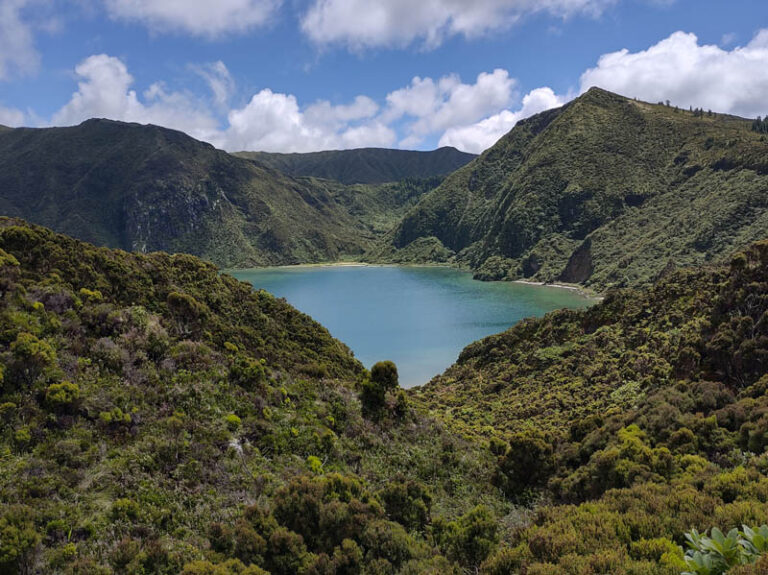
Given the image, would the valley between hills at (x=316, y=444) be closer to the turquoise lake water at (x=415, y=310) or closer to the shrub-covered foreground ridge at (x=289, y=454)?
the shrub-covered foreground ridge at (x=289, y=454)

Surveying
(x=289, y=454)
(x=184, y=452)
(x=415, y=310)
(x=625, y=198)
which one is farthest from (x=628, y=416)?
(x=625, y=198)

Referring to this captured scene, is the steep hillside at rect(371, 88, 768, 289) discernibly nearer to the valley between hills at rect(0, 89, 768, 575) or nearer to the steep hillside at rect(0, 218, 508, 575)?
the valley between hills at rect(0, 89, 768, 575)

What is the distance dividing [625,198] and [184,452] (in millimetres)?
158324

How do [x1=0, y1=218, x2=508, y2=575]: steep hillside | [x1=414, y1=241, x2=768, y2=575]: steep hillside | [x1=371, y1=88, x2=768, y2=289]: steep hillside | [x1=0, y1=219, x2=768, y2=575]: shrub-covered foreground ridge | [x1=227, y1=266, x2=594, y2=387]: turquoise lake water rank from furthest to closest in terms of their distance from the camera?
[x1=371, y1=88, x2=768, y2=289]: steep hillside → [x1=227, y1=266, x2=594, y2=387]: turquoise lake water → [x1=0, y1=218, x2=508, y2=575]: steep hillside → [x1=0, y1=219, x2=768, y2=575]: shrub-covered foreground ridge → [x1=414, y1=241, x2=768, y2=575]: steep hillside

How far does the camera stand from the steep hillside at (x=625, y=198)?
10506 cm

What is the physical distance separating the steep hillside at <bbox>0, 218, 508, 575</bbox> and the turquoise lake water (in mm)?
32599

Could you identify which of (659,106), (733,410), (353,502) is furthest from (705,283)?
(659,106)

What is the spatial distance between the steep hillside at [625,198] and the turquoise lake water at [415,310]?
1810 centimetres

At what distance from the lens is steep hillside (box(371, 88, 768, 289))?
10506 cm

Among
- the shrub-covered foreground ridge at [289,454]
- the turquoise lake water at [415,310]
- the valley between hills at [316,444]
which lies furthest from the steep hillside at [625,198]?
the shrub-covered foreground ridge at [289,454]

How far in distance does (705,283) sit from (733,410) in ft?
84.5

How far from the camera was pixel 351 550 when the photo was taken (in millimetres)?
10266

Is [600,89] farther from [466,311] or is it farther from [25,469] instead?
[25,469]

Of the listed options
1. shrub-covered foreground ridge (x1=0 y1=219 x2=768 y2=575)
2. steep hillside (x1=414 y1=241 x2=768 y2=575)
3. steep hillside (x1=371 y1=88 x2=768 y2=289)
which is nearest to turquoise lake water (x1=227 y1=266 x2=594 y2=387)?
steep hillside (x1=414 y1=241 x2=768 y2=575)
